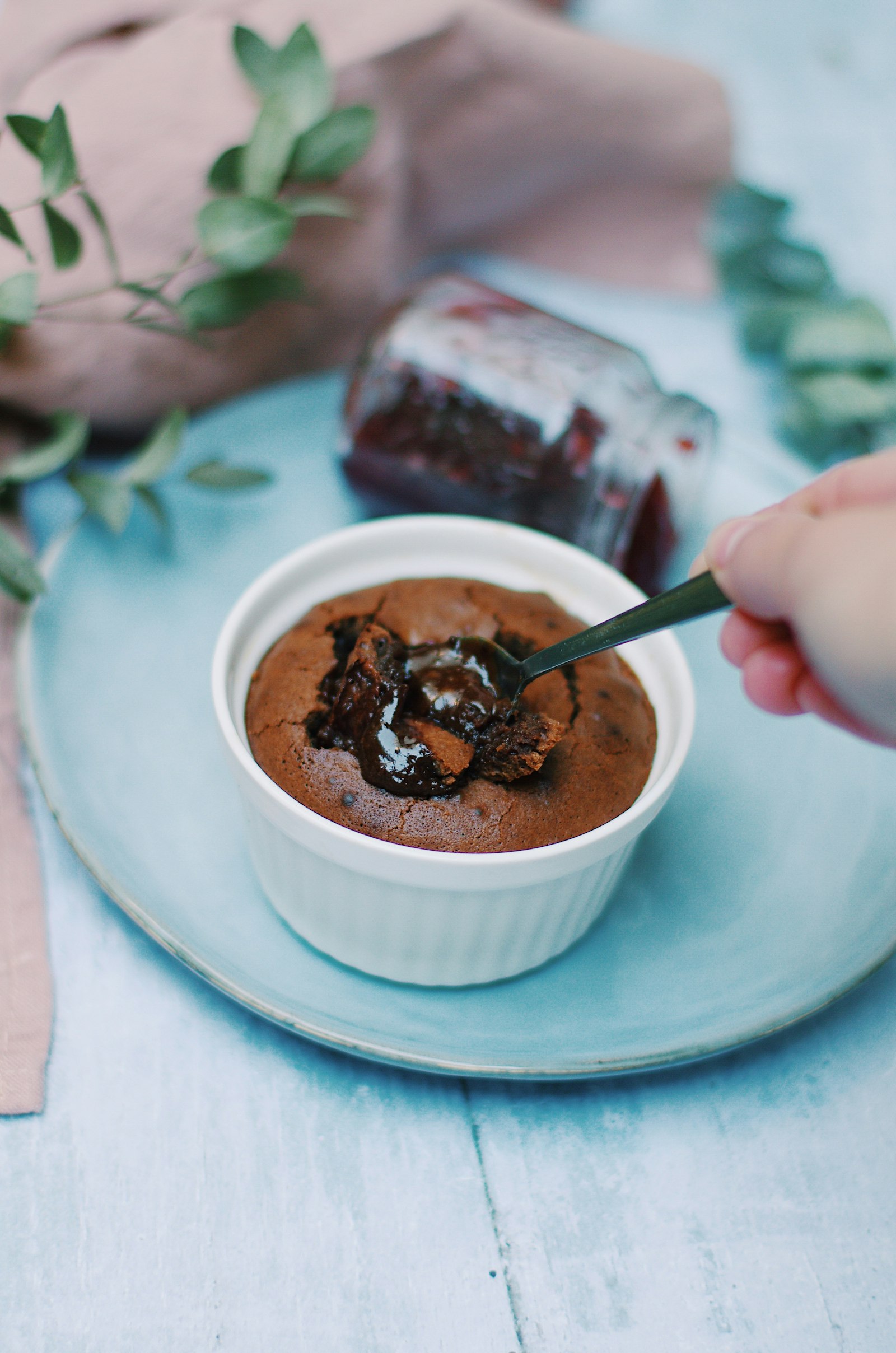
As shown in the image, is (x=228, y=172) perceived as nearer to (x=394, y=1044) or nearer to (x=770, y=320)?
(x=770, y=320)

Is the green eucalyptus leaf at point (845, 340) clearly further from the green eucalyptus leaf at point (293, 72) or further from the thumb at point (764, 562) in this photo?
the thumb at point (764, 562)

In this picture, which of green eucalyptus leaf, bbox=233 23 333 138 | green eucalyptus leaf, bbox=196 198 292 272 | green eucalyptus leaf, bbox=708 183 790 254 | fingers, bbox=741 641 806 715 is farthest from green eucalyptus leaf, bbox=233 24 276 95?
fingers, bbox=741 641 806 715

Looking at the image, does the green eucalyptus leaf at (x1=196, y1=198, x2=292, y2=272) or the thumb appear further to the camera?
the green eucalyptus leaf at (x1=196, y1=198, x2=292, y2=272)

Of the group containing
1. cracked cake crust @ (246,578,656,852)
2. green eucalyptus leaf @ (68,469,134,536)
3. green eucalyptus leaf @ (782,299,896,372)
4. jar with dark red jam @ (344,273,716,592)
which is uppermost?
green eucalyptus leaf @ (782,299,896,372)

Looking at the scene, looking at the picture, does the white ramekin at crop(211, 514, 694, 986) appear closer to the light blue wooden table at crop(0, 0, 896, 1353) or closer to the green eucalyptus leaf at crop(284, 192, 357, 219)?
the light blue wooden table at crop(0, 0, 896, 1353)

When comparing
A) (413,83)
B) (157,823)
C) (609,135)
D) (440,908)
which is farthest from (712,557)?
(609,135)

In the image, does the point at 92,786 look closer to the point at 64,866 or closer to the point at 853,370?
the point at 64,866

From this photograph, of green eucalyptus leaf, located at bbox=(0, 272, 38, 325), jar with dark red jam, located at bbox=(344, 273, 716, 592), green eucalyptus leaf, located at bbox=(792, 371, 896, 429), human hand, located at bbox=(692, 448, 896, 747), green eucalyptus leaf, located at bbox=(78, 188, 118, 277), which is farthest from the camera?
green eucalyptus leaf, located at bbox=(792, 371, 896, 429)
